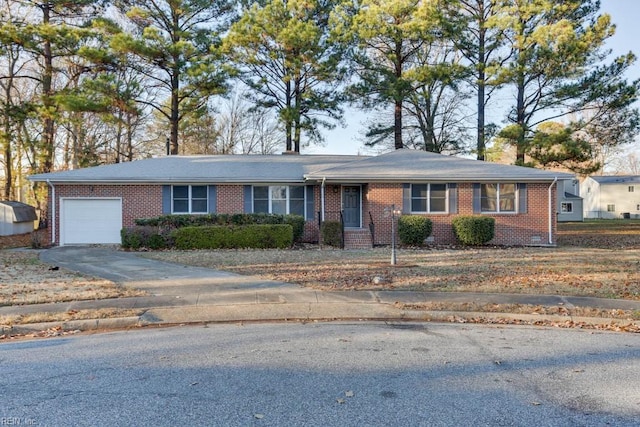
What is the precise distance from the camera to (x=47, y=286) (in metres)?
8.95

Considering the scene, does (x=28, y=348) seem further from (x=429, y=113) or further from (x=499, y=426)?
(x=429, y=113)

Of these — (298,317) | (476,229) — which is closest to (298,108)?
(476,229)

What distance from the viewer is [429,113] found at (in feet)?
98.1

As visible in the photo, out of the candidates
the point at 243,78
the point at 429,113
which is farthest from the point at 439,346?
the point at 429,113

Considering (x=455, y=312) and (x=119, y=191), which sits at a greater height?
(x=119, y=191)

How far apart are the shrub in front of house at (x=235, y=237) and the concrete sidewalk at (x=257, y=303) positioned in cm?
580

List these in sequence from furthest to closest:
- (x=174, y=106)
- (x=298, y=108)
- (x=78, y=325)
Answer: (x=298, y=108)
(x=174, y=106)
(x=78, y=325)

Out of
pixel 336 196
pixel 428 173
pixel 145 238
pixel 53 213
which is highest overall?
pixel 428 173

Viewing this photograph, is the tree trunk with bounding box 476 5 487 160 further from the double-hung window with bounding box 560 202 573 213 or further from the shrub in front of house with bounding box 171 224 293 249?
the double-hung window with bounding box 560 202 573 213

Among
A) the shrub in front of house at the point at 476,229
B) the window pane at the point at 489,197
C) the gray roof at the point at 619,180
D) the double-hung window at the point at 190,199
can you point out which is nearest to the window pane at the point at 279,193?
the double-hung window at the point at 190,199

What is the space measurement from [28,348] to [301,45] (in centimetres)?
2195

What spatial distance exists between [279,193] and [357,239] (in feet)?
13.4

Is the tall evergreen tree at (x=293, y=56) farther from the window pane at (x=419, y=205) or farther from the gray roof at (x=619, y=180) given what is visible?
the gray roof at (x=619, y=180)

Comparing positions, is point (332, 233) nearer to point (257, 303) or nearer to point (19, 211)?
point (257, 303)
